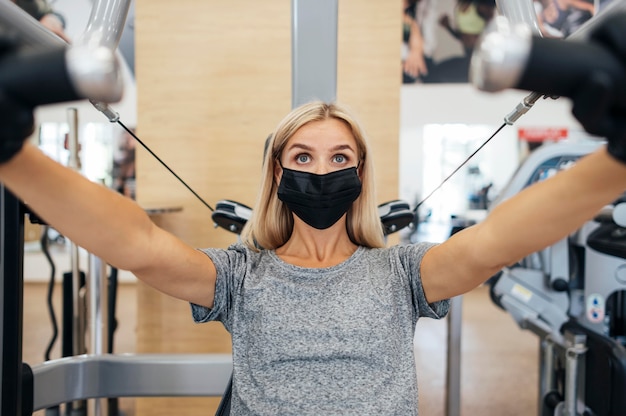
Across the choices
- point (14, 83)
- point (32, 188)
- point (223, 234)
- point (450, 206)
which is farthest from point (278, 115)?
point (450, 206)

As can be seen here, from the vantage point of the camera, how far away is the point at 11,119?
0.54 m

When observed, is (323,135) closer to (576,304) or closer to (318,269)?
(318,269)

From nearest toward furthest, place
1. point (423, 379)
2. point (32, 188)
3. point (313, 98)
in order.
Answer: point (32, 188)
point (313, 98)
point (423, 379)

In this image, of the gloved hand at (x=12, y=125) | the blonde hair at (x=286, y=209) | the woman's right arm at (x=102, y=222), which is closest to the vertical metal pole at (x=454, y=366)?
the blonde hair at (x=286, y=209)

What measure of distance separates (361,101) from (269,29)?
55 cm

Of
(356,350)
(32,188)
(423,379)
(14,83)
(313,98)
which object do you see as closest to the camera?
(14,83)

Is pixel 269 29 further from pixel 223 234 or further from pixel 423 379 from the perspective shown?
pixel 423 379

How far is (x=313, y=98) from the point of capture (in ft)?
4.80

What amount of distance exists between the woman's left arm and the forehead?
0.34 metres

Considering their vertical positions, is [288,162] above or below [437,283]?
above

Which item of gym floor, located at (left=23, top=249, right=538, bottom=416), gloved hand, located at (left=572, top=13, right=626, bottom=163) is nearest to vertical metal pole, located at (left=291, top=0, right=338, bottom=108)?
gloved hand, located at (left=572, top=13, right=626, bottom=163)

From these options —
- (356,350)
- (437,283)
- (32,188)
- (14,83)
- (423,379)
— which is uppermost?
(14,83)

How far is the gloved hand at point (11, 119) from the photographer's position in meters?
0.53

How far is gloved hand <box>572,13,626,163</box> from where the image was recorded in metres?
0.52
